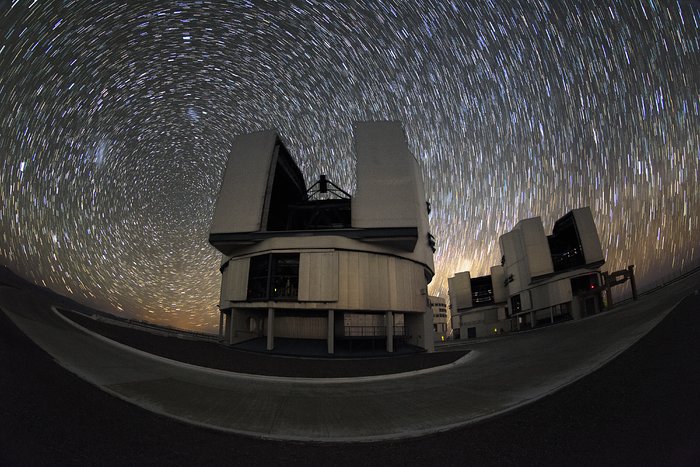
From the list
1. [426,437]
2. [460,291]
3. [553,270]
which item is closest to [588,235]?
[553,270]

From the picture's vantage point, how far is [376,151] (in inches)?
922

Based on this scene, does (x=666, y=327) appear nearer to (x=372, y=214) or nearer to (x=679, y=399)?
(x=679, y=399)

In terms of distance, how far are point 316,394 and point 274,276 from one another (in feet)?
42.4

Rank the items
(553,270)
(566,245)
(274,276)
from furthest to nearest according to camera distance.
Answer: (566,245) < (553,270) < (274,276)

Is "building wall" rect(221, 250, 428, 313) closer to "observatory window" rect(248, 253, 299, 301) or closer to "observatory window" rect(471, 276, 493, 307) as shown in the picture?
"observatory window" rect(248, 253, 299, 301)

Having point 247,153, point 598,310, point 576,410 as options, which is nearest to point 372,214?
point 247,153

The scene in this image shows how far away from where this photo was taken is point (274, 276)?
20.1m

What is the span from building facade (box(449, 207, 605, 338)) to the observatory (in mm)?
21209

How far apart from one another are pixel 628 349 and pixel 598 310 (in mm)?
33332

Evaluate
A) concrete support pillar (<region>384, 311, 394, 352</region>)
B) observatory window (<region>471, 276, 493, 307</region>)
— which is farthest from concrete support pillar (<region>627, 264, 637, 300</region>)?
concrete support pillar (<region>384, 311, 394, 352</region>)

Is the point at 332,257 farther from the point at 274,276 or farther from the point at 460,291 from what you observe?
the point at 460,291

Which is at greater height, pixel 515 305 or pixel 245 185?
pixel 245 185

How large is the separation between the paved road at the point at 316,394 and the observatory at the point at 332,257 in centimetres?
916

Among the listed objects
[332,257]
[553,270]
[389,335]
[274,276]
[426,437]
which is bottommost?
[426,437]
